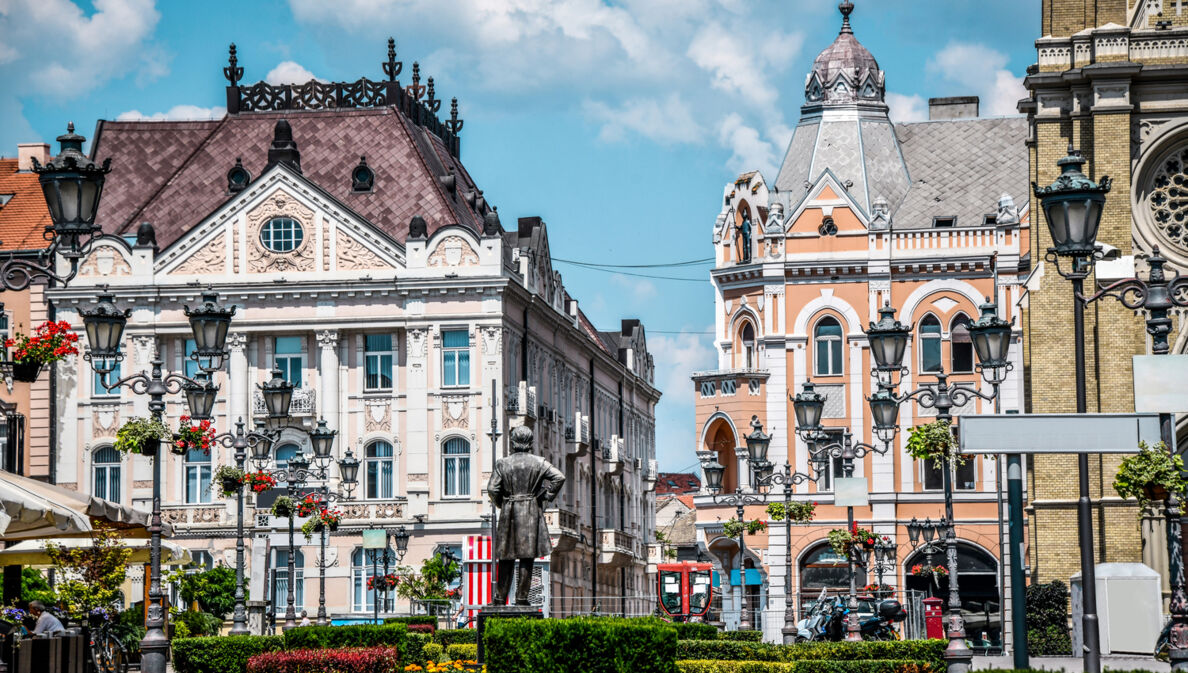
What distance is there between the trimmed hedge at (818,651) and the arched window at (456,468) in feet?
108

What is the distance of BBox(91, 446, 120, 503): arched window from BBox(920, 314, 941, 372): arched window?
2758cm

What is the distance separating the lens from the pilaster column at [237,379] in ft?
213

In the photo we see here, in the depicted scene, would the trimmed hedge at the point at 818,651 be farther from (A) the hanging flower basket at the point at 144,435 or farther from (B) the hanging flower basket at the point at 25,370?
(B) the hanging flower basket at the point at 25,370

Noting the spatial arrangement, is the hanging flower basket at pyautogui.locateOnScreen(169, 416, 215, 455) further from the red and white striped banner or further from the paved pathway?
the paved pathway

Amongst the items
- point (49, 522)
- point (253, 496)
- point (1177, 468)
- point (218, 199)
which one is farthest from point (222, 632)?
point (1177, 468)

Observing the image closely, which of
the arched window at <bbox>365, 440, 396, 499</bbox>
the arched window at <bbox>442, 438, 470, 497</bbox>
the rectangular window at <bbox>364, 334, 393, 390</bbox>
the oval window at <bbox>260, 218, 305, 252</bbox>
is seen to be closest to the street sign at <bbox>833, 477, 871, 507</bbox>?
the arched window at <bbox>442, 438, 470, 497</bbox>

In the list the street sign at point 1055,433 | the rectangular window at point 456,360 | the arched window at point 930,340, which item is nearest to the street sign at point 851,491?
the street sign at point 1055,433

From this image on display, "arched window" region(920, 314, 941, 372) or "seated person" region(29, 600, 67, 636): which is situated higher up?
"arched window" region(920, 314, 941, 372)

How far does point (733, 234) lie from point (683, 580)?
42.3ft

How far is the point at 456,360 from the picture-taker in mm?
64125

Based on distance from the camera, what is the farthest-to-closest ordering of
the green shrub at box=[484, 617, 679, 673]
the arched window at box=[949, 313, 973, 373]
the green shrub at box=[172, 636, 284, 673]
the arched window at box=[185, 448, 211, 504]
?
the arched window at box=[185, 448, 211, 504], the arched window at box=[949, 313, 973, 373], the green shrub at box=[172, 636, 284, 673], the green shrub at box=[484, 617, 679, 673]

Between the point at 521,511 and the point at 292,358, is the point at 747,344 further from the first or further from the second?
the point at 521,511

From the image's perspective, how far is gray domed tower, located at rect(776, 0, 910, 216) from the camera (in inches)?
2606

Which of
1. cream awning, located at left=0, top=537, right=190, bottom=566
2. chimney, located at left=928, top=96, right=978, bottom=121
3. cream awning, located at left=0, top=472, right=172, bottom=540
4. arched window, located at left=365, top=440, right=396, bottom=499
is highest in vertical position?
chimney, located at left=928, top=96, right=978, bottom=121
